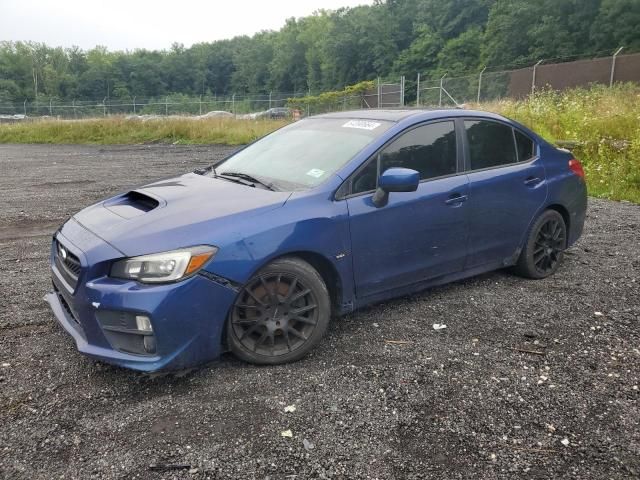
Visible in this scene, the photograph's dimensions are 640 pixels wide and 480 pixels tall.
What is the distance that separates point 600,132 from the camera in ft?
36.5

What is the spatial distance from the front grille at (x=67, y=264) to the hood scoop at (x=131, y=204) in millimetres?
403

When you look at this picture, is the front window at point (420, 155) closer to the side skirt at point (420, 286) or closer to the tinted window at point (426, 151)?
the tinted window at point (426, 151)

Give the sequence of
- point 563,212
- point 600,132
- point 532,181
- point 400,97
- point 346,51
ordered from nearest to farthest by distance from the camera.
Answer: point 532,181 → point 563,212 → point 600,132 → point 400,97 → point 346,51

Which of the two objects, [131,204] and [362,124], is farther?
[362,124]

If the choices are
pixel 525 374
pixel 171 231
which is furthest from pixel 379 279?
pixel 171 231

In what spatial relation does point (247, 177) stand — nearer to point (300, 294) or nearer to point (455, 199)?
point (300, 294)

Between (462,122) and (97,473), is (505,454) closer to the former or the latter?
(97,473)

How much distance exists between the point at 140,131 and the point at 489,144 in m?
24.8

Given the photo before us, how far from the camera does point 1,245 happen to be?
6391 mm

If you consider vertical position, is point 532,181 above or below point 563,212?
above

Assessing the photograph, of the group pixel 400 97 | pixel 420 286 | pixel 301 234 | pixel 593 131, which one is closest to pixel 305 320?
pixel 301 234

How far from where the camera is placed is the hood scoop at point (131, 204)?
3498mm

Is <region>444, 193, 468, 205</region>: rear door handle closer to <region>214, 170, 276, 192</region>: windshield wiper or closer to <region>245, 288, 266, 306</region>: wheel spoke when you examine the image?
<region>214, 170, 276, 192</region>: windshield wiper

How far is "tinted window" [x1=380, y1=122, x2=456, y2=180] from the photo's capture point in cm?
396
